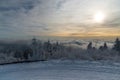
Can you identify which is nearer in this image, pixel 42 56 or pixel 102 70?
pixel 102 70

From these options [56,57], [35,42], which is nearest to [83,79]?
[56,57]

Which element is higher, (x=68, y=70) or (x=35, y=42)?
(x=35, y=42)

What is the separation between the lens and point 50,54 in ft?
177

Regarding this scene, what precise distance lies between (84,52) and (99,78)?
80.1 feet

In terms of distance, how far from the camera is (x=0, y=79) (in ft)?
88.2

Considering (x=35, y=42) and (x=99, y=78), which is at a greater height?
(x=35, y=42)

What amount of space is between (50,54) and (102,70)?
75.4 feet

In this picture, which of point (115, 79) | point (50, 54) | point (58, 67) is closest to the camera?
point (115, 79)

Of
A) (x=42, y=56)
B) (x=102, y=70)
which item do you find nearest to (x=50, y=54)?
(x=42, y=56)

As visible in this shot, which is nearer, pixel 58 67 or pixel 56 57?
pixel 58 67

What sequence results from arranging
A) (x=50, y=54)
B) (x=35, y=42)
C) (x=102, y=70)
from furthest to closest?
(x=35, y=42), (x=50, y=54), (x=102, y=70)

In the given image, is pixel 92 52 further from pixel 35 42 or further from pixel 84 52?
pixel 35 42

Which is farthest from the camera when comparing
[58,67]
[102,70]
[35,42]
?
[35,42]

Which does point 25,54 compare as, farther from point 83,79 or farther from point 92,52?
point 83,79
